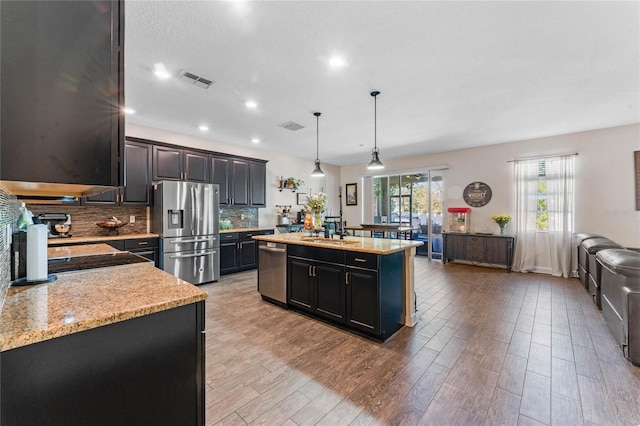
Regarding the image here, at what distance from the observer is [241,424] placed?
1.61m

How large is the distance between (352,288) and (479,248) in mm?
4320

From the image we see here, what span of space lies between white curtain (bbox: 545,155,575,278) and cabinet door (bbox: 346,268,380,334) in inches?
185

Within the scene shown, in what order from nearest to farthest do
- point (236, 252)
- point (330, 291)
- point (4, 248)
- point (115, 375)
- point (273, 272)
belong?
1. point (115, 375)
2. point (4, 248)
3. point (330, 291)
4. point (273, 272)
5. point (236, 252)

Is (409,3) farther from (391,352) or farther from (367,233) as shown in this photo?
(367,233)

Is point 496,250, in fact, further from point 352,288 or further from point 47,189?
point 47,189

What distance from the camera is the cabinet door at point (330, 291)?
285 cm

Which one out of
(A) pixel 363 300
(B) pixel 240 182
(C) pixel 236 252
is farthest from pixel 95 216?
(A) pixel 363 300

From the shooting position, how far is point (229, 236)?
17.2 ft

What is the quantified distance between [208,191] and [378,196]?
4938mm

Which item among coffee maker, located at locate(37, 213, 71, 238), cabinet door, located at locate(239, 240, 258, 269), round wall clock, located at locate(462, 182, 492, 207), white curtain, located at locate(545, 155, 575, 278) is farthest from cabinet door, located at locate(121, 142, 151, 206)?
white curtain, located at locate(545, 155, 575, 278)

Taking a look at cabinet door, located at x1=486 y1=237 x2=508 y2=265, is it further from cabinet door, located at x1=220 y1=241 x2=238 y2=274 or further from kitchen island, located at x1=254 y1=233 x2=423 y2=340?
cabinet door, located at x1=220 y1=241 x2=238 y2=274

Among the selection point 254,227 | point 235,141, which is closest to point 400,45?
point 235,141

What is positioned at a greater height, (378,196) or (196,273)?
(378,196)

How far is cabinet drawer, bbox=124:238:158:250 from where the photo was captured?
158 inches
